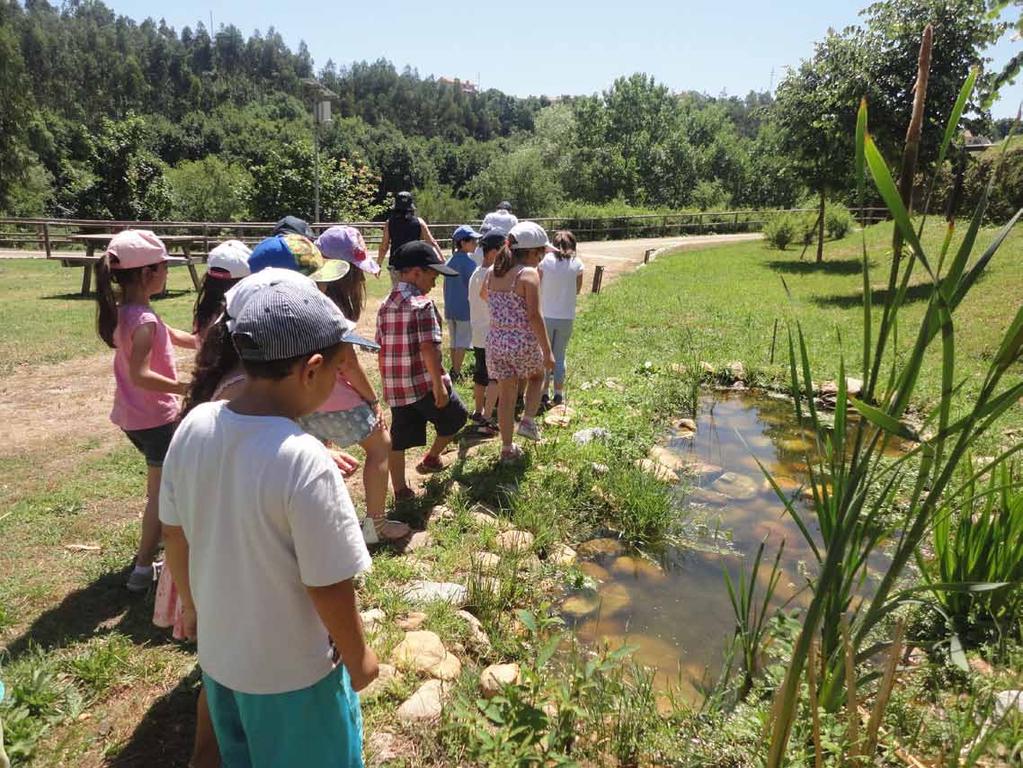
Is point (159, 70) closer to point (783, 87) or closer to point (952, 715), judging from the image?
point (783, 87)

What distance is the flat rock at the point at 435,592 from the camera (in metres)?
3.02

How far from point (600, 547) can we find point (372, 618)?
1.48m

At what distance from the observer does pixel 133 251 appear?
8.84ft

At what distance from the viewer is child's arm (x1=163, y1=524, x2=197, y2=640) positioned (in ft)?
5.49

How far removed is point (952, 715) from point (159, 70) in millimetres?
115167

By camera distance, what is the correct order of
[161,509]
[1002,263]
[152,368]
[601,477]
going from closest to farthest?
[161,509]
[152,368]
[601,477]
[1002,263]

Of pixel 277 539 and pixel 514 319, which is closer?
pixel 277 539

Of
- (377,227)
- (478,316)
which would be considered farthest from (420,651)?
(377,227)

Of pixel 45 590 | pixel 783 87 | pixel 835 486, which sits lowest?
pixel 45 590

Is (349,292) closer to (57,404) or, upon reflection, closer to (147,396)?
(147,396)

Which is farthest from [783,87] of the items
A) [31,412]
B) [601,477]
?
[31,412]

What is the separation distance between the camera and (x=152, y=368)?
2.81 m

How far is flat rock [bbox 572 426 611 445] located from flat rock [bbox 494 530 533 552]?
1.41 m

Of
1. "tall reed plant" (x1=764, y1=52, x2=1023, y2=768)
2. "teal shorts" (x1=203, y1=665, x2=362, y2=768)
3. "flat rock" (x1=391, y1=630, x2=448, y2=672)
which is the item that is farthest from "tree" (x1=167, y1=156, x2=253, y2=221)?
"tall reed plant" (x1=764, y1=52, x2=1023, y2=768)
